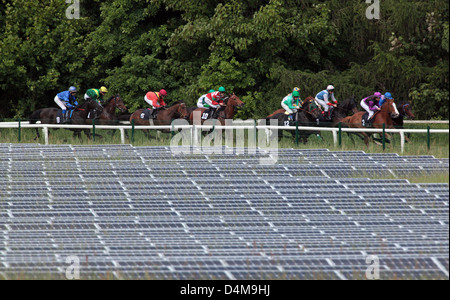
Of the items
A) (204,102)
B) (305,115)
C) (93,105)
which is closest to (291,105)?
(305,115)

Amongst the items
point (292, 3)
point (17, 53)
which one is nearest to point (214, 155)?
point (292, 3)

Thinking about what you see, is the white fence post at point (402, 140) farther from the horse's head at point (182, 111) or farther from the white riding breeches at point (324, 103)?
the horse's head at point (182, 111)

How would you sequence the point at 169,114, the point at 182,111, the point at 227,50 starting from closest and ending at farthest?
the point at 182,111 < the point at 169,114 < the point at 227,50

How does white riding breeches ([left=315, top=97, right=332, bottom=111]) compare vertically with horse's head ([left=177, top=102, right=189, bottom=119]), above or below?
above

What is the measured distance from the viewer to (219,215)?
19.1 metres

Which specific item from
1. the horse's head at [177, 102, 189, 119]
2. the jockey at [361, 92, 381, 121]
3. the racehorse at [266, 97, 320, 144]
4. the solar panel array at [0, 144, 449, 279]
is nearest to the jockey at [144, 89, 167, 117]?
the horse's head at [177, 102, 189, 119]

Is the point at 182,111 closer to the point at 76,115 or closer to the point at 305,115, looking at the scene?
the point at 76,115

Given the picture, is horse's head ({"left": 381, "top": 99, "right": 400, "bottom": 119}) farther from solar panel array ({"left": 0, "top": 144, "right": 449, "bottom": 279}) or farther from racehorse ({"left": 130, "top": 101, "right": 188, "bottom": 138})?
racehorse ({"left": 130, "top": 101, "right": 188, "bottom": 138})

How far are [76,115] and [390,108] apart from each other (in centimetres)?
971

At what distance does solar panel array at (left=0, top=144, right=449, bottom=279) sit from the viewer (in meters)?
15.7

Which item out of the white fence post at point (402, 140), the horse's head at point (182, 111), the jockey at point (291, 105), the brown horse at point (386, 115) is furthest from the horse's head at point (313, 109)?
the white fence post at point (402, 140)

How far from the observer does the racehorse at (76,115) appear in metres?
28.5

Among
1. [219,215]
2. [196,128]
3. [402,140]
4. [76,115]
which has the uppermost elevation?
[76,115]

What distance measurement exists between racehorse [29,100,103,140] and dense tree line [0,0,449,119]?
18.7ft
